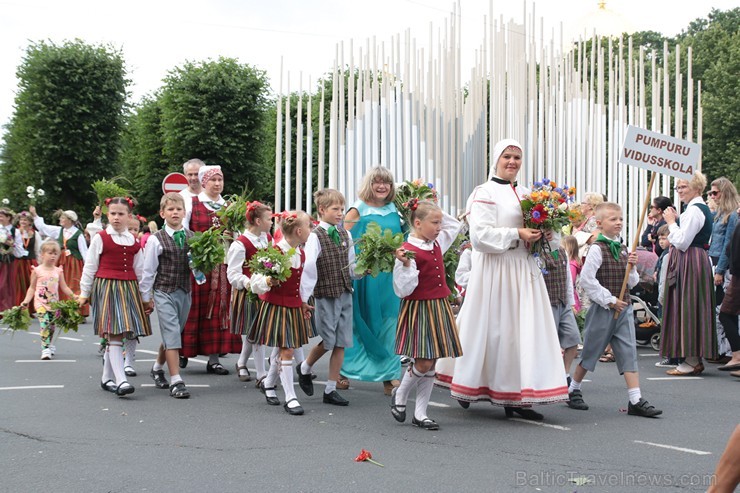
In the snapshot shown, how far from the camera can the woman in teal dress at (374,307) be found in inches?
336

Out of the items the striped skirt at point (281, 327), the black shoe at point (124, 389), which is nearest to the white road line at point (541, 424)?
the striped skirt at point (281, 327)

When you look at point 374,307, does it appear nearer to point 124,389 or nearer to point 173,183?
point 124,389

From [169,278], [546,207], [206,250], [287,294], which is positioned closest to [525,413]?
[546,207]

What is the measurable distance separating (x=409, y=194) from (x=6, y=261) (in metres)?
11.6

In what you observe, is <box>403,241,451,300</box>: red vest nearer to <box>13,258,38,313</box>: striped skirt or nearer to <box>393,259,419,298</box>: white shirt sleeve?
<box>393,259,419,298</box>: white shirt sleeve

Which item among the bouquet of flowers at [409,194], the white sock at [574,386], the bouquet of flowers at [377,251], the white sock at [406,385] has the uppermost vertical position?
the bouquet of flowers at [409,194]

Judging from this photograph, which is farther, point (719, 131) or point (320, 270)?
point (719, 131)

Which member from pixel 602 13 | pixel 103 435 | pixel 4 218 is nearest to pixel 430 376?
pixel 103 435

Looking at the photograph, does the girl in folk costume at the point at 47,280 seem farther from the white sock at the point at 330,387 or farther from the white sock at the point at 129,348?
the white sock at the point at 330,387

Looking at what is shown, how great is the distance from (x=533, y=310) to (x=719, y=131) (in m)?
34.9

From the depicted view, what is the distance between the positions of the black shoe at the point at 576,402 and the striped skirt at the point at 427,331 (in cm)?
147

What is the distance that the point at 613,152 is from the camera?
17.4m

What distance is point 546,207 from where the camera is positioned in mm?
6953

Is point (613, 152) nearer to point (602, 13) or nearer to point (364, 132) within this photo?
point (364, 132)
